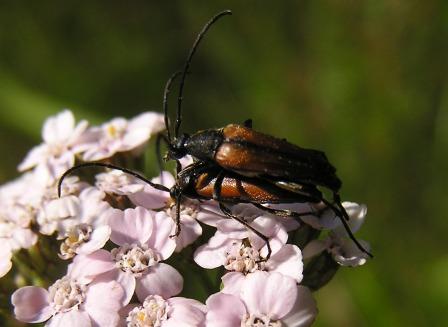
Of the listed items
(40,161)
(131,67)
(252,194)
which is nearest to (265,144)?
(252,194)

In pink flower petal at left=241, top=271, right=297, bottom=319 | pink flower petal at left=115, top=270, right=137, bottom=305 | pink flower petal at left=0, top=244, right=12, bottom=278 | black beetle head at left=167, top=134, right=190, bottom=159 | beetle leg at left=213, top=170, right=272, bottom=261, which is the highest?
black beetle head at left=167, top=134, right=190, bottom=159

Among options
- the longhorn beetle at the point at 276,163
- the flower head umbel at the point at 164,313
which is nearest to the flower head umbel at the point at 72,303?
the flower head umbel at the point at 164,313

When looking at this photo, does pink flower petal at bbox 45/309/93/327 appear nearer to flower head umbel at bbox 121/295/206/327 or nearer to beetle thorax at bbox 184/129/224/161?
flower head umbel at bbox 121/295/206/327

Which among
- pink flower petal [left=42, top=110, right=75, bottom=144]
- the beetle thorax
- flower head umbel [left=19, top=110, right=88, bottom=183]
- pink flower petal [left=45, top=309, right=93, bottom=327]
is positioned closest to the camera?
pink flower petal [left=45, top=309, right=93, bottom=327]

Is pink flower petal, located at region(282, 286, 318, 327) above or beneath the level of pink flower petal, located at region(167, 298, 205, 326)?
above

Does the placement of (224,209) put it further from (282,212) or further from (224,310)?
(224,310)

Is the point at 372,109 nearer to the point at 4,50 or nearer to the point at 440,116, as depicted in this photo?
the point at 440,116

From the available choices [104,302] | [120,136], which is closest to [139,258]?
[104,302]

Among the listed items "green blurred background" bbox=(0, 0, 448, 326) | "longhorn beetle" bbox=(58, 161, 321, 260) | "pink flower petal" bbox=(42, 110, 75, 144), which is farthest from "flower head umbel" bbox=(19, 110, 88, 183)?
"green blurred background" bbox=(0, 0, 448, 326)
